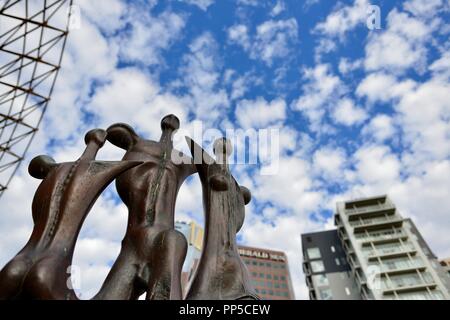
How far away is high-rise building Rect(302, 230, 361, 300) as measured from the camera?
24953mm

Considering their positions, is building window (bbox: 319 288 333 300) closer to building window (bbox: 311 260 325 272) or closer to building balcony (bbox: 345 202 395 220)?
building window (bbox: 311 260 325 272)

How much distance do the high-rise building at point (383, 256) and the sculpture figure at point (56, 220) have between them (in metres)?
23.0

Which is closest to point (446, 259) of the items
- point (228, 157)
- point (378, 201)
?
point (378, 201)

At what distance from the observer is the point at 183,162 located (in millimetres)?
2066

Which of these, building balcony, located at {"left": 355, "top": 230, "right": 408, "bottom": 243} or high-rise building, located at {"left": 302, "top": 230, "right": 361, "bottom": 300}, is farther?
high-rise building, located at {"left": 302, "top": 230, "right": 361, "bottom": 300}

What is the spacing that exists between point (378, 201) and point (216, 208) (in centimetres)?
2836

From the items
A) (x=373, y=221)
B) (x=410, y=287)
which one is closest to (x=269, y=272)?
(x=373, y=221)

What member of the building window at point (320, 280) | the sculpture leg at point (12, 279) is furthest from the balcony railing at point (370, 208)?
the sculpture leg at point (12, 279)

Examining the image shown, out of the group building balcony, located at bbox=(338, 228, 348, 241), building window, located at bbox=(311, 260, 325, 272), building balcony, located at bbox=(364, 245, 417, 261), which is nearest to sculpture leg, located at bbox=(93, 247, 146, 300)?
building balcony, located at bbox=(364, 245, 417, 261)

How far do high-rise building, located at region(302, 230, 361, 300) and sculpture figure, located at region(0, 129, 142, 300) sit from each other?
27264 millimetres

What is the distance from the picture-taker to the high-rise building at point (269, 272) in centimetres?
4397

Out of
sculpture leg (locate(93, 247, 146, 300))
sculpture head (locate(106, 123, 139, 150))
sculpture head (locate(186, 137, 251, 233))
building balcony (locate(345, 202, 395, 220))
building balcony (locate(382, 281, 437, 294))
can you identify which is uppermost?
building balcony (locate(345, 202, 395, 220))

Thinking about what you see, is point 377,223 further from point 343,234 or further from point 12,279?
point 12,279
